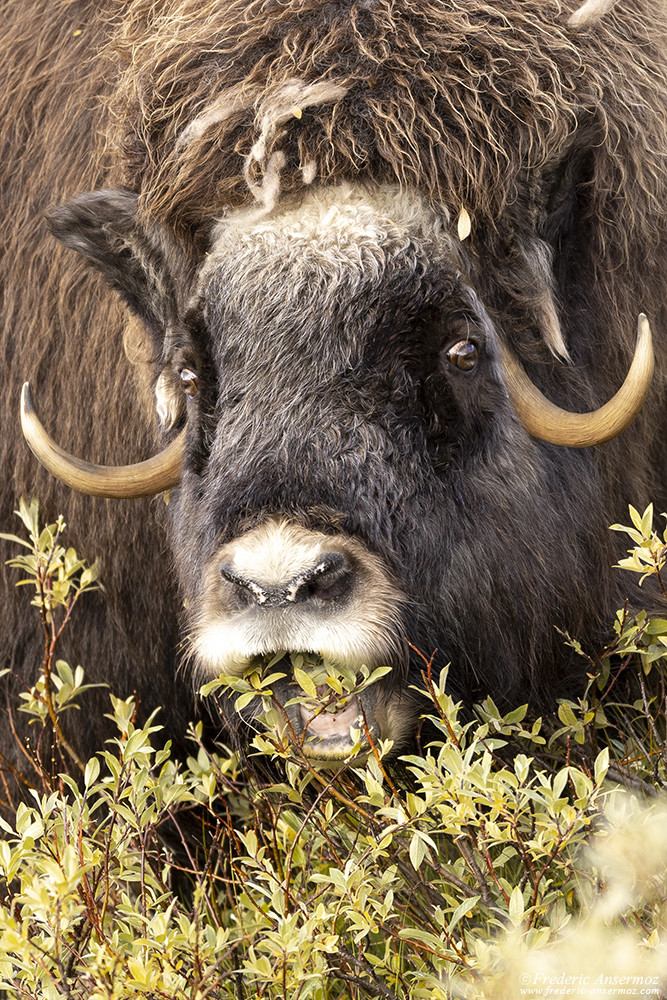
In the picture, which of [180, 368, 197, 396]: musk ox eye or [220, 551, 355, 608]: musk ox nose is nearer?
[220, 551, 355, 608]: musk ox nose

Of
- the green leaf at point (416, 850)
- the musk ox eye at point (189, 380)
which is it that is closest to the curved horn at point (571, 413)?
the musk ox eye at point (189, 380)

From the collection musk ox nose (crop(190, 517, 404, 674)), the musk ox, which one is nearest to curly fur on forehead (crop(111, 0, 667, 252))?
the musk ox

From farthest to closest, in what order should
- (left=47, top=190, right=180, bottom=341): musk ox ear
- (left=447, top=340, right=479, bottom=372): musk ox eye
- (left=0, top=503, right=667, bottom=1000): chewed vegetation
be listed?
1. (left=47, top=190, right=180, bottom=341): musk ox ear
2. (left=447, top=340, right=479, bottom=372): musk ox eye
3. (left=0, top=503, right=667, bottom=1000): chewed vegetation

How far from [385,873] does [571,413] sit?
962 millimetres

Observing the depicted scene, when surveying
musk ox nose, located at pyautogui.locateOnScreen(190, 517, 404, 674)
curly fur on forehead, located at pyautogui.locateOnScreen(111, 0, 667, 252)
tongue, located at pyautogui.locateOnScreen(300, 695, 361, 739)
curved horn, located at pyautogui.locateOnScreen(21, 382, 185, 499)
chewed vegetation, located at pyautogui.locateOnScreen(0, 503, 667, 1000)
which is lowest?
chewed vegetation, located at pyautogui.locateOnScreen(0, 503, 667, 1000)

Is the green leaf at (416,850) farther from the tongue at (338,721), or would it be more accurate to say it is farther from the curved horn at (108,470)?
the curved horn at (108,470)

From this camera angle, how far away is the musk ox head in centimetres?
208

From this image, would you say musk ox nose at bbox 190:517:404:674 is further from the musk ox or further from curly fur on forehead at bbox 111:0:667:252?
curly fur on forehead at bbox 111:0:667:252

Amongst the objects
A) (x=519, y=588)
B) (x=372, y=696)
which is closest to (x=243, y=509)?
(x=372, y=696)

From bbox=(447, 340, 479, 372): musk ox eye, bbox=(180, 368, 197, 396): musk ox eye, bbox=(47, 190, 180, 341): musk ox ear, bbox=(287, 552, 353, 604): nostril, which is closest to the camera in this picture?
bbox=(287, 552, 353, 604): nostril

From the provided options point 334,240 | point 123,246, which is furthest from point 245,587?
point 123,246

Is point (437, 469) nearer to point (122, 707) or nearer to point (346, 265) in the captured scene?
point (346, 265)

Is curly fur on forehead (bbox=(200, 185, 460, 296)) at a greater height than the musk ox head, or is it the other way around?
curly fur on forehead (bbox=(200, 185, 460, 296))

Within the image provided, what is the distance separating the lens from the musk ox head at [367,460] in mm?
2080
